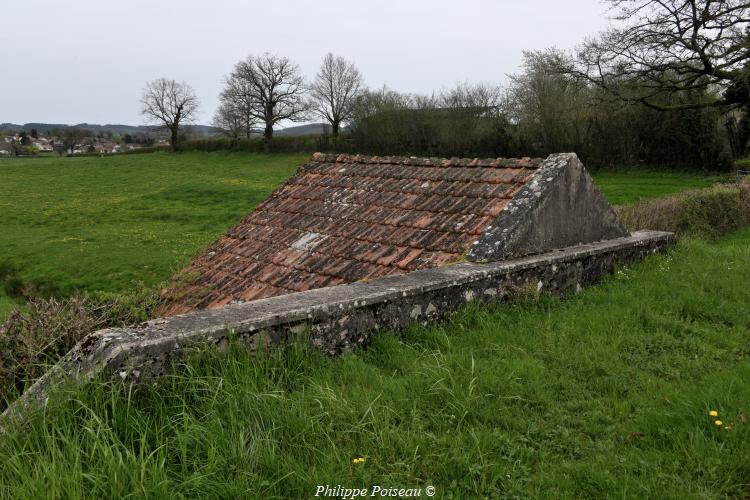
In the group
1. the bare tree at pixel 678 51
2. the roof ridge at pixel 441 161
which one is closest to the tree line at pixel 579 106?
the bare tree at pixel 678 51

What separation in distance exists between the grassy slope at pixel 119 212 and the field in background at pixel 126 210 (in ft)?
0.18

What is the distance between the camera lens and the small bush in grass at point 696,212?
13141mm

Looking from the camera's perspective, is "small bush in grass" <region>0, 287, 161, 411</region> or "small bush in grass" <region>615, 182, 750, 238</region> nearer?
"small bush in grass" <region>0, 287, 161, 411</region>

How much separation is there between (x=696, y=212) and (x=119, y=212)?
1133 inches

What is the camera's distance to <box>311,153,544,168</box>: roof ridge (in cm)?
580

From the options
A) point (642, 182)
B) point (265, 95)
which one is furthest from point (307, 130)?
point (642, 182)

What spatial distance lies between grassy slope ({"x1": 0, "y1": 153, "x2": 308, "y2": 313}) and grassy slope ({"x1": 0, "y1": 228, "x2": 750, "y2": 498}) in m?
5.71

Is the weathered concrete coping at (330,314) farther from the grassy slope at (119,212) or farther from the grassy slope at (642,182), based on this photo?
the grassy slope at (642,182)

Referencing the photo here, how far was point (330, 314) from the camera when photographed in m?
3.31

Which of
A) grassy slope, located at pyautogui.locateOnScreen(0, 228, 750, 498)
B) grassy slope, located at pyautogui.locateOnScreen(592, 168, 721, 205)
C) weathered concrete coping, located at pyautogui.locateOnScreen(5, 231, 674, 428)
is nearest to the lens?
grassy slope, located at pyautogui.locateOnScreen(0, 228, 750, 498)

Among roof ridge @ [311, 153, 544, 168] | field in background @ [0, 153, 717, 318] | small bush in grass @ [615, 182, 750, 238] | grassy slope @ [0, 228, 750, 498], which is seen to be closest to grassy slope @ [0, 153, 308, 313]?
field in background @ [0, 153, 717, 318]

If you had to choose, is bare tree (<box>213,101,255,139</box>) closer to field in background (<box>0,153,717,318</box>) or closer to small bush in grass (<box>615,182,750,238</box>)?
field in background (<box>0,153,717,318</box>)

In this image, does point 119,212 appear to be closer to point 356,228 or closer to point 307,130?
point 356,228

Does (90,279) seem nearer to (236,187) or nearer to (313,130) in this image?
(236,187)
